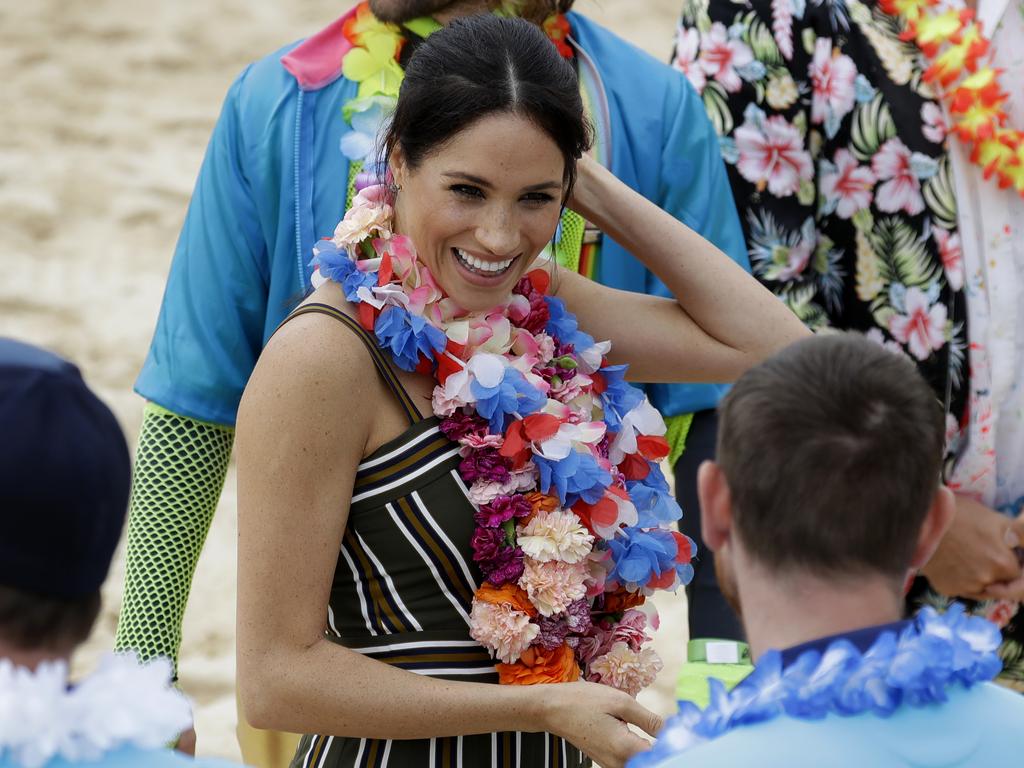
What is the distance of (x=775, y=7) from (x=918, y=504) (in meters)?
2.12

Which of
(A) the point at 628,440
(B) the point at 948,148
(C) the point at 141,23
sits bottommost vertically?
(C) the point at 141,23

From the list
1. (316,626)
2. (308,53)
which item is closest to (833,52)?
(308,53)

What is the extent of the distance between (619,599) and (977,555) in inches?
48.7

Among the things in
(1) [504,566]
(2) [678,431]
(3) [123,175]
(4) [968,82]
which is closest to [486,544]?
(1) [504,566]

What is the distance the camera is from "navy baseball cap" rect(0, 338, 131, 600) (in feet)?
5.20

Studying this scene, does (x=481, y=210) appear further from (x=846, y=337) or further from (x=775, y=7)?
(x=775, y=7)

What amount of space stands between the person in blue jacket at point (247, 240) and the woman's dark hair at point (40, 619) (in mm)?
1437

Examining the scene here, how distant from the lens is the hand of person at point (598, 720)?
7.63 ft

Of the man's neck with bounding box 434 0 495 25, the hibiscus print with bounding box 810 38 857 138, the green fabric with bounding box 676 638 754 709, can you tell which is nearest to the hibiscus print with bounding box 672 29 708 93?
the hibiscus print with bounding box 810 38 857 138

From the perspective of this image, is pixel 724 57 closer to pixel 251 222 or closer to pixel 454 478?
pixel 251 222

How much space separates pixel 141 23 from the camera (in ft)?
31.3

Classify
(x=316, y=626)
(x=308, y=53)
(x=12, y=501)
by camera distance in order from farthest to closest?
(x=308, y=53) < (x=316, y=626) < (x=12, y=501)

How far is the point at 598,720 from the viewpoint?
2.35 m

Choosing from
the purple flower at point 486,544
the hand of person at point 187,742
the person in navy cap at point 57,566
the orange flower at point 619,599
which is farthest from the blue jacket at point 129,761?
the orange flower at point 619,599
